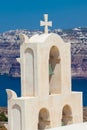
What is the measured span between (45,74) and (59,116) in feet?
2.79

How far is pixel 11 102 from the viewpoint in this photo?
33.7ft

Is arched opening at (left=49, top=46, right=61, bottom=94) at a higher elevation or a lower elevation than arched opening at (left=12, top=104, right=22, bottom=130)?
higher

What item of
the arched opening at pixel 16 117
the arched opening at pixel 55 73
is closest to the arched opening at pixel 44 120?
the arched opening at pixel 55 73

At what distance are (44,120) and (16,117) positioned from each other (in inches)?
25.4

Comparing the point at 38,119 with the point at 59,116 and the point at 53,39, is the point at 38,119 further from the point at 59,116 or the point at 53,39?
the point at 53,39

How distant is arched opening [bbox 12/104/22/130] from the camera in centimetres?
1021

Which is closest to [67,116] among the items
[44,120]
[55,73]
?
[44,120]

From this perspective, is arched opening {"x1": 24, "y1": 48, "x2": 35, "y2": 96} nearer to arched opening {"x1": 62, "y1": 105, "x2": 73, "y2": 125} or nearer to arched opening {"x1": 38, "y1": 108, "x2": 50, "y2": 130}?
arched opening {"x1": 38, "y1": 108, "x2": 50, "y2": 130}

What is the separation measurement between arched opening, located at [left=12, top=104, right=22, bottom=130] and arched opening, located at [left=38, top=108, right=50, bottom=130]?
55 centimetres

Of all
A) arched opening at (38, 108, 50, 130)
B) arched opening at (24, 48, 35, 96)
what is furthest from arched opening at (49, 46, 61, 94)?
arched opening at (24, 48, 35, 96)

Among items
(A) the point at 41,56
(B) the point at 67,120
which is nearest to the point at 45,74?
(A) the point at 41,56

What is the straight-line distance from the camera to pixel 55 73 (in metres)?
11.0

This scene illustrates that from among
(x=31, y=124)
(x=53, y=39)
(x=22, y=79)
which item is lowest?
A: (x=31, y=124)

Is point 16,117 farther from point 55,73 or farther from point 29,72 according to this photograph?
point 55,73
